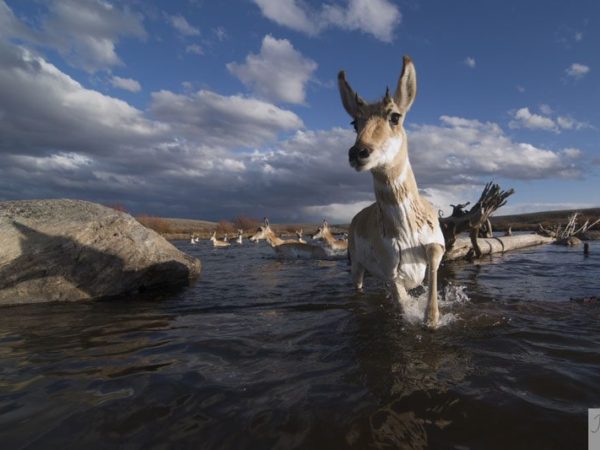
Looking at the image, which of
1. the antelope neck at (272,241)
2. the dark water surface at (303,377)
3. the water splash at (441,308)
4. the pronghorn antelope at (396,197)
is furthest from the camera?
the antelope neck at (272,241)

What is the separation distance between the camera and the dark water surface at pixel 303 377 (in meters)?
3.13

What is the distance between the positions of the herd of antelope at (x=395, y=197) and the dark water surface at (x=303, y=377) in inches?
35.0

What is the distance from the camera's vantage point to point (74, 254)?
33.3 feet

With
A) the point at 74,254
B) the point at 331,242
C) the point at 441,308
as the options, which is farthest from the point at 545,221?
the point at 74,254

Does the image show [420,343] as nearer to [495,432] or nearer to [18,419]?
[495,432]

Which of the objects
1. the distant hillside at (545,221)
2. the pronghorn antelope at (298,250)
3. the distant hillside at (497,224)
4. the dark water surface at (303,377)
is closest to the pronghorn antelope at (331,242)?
the pronghorn antelope at (298,250)

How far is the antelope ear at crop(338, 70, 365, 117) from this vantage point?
18.8 ft

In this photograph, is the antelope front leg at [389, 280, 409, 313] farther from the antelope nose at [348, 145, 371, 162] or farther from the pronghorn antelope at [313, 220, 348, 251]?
the pronghorn antelope at [313, 220, 348, 251]

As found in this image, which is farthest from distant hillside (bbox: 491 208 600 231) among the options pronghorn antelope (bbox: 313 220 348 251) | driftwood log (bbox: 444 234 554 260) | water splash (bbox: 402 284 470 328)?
water splash (bbox: 402 284 470 328)

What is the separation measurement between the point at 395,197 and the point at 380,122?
121 centimetres

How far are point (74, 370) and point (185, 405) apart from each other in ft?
6.84

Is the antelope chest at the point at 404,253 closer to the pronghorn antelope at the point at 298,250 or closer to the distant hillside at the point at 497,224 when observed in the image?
the pronghorn antelope at the point at 298,250

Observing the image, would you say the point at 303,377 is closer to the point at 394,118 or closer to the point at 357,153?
the point at 357,153

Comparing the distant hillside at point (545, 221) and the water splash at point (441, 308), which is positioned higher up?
the distant hillside at point (545, 221)
